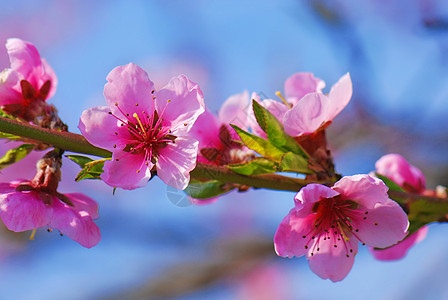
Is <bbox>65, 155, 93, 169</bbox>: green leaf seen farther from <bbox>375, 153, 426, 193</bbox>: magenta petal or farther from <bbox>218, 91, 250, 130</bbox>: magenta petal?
<bbox>375, 153, 426, 193</bbox>: magenta petal

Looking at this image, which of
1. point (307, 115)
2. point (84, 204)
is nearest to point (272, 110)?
point (307, 115)

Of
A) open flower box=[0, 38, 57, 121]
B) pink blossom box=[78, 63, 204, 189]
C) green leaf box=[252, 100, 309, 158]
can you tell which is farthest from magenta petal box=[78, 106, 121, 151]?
green leaf box=[252, 100, 309, 158]

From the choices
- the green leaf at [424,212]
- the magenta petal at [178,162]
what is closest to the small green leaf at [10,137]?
the magenta petal at [178,162]

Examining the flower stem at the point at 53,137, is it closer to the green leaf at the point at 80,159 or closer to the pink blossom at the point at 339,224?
the green leaf at the point at 80,159

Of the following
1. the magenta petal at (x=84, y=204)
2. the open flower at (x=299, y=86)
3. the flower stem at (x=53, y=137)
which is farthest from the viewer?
the open flower at (x=299, y=86)

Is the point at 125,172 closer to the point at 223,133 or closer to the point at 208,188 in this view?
the point at 208,188

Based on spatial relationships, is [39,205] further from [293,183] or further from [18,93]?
[293,183]
